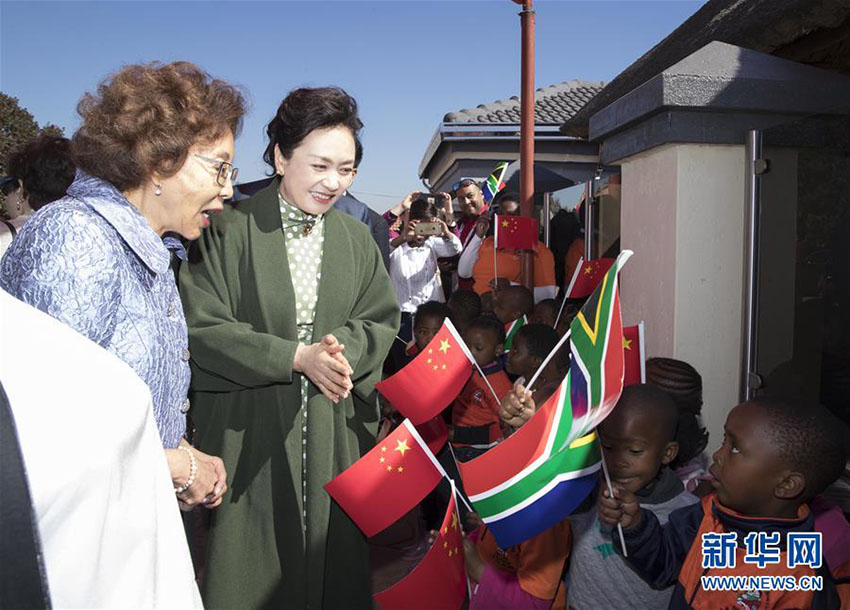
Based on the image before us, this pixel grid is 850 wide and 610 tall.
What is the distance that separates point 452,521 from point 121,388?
1.79 metres

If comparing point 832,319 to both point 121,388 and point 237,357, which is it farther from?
point 121,388

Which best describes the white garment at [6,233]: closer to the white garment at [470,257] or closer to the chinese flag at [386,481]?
the chinese flag at [386,481]

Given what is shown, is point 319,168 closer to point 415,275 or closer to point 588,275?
point 588,275

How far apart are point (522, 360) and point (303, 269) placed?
145 cm

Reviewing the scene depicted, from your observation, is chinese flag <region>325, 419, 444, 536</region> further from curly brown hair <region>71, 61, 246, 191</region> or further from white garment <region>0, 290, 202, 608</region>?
white garment <region>0, 290, 202, 608</region>

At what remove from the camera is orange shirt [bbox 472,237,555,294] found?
19.3 feet

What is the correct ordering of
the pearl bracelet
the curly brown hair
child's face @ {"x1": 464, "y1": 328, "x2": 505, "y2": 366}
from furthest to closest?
1. child's face @ {"x1": 464, "y1": 328, "x2": 505, "y2": 366}
2. the pearl bracelet
3. the curly brown hair

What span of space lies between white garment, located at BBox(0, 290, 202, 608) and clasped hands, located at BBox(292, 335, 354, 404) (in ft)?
4.81

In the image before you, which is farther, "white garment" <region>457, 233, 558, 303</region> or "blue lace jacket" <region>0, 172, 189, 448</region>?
"white garment" <region>457, 233, 558, 303</region>

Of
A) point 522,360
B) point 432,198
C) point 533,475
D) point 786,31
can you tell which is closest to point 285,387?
point 533,475

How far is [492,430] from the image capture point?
12.8 ft

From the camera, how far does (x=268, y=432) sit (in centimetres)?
254

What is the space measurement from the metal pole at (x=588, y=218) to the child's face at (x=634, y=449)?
296 centimetres

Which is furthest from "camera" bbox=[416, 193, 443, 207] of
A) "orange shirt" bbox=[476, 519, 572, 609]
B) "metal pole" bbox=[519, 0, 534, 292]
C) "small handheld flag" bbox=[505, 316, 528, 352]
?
"orange shirt" bbox=[476, 519, 572, 609]
